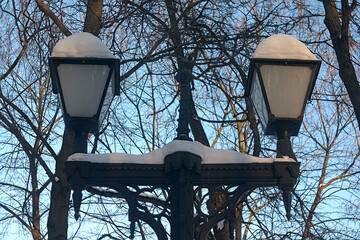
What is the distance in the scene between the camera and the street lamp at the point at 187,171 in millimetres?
3010

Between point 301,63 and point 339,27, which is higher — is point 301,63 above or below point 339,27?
below

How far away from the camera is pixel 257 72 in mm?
3215

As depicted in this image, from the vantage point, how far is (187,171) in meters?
3.04

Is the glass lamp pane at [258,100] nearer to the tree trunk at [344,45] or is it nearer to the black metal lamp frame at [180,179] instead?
the black metal lamp frame at [180,179]

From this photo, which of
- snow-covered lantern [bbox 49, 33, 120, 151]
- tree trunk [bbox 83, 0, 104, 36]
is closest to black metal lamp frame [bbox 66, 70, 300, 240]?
snow-covered lantern [bbox 49, 33, 120, 151]

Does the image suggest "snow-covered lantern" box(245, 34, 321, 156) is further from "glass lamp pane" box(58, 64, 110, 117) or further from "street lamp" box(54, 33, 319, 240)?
"glass lamp pane" box(58, 64, 110, 117)

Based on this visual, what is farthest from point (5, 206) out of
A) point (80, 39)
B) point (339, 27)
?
point (339, 27)

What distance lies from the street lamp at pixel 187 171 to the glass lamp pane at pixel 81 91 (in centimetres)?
1

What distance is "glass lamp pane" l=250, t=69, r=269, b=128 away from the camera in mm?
3230

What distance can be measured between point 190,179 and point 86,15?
4094 millimetres

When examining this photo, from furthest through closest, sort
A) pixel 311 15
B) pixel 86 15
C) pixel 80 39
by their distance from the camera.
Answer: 1. pixel 311 15
2. pixel 86 15
3. pixel 80 39

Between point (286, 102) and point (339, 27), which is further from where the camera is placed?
point (339, 27)

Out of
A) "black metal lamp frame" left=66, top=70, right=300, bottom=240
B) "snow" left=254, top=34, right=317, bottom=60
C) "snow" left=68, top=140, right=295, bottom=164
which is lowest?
"black metal lamp frame" left=66, top=70, right=300, bottom=240

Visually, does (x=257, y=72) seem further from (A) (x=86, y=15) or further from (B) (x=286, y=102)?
(A) (x=86, y=15)
